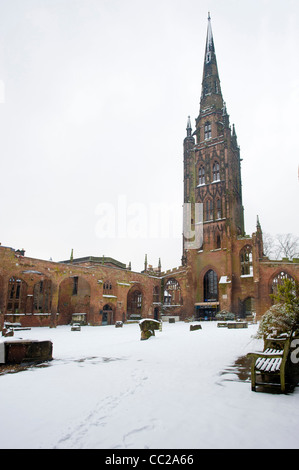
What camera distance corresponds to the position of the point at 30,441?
118 inches

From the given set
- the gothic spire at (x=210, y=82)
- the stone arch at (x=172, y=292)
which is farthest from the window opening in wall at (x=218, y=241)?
the gothic spire at (x=210, y=82)

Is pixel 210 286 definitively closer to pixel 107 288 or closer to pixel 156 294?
pixel 156 294

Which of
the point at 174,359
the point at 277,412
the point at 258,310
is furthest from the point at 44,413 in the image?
the point at 258,310

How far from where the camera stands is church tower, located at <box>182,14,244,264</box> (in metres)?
42.6

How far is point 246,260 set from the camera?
3919 cm

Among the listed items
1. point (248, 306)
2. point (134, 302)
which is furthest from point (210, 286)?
point (134, 302)

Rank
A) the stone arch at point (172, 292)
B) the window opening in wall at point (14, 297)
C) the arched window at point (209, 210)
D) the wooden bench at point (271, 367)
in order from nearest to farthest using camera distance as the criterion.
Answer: the wooden bench at point (271, 367)
the window opening in wall at point (14, 297)
the stone arch at point (172, 292)
the arched window at point (209, 210)

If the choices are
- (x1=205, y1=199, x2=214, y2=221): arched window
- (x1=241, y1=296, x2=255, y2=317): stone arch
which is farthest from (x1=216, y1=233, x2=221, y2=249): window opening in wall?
(x1=241, y1=296, x2=255, y2=317): stone arch

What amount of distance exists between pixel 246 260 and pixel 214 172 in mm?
15419

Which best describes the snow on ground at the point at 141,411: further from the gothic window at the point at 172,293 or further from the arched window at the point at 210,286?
the gothic window at the point at 172,293

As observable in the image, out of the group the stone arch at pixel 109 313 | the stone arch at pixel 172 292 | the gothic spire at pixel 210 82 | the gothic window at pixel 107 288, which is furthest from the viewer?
the gothic spire at pixel 210 82

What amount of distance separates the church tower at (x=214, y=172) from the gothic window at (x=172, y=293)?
15.3 feet

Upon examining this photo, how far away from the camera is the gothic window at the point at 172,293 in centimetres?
4250

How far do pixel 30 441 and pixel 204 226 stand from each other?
42.0 metres
